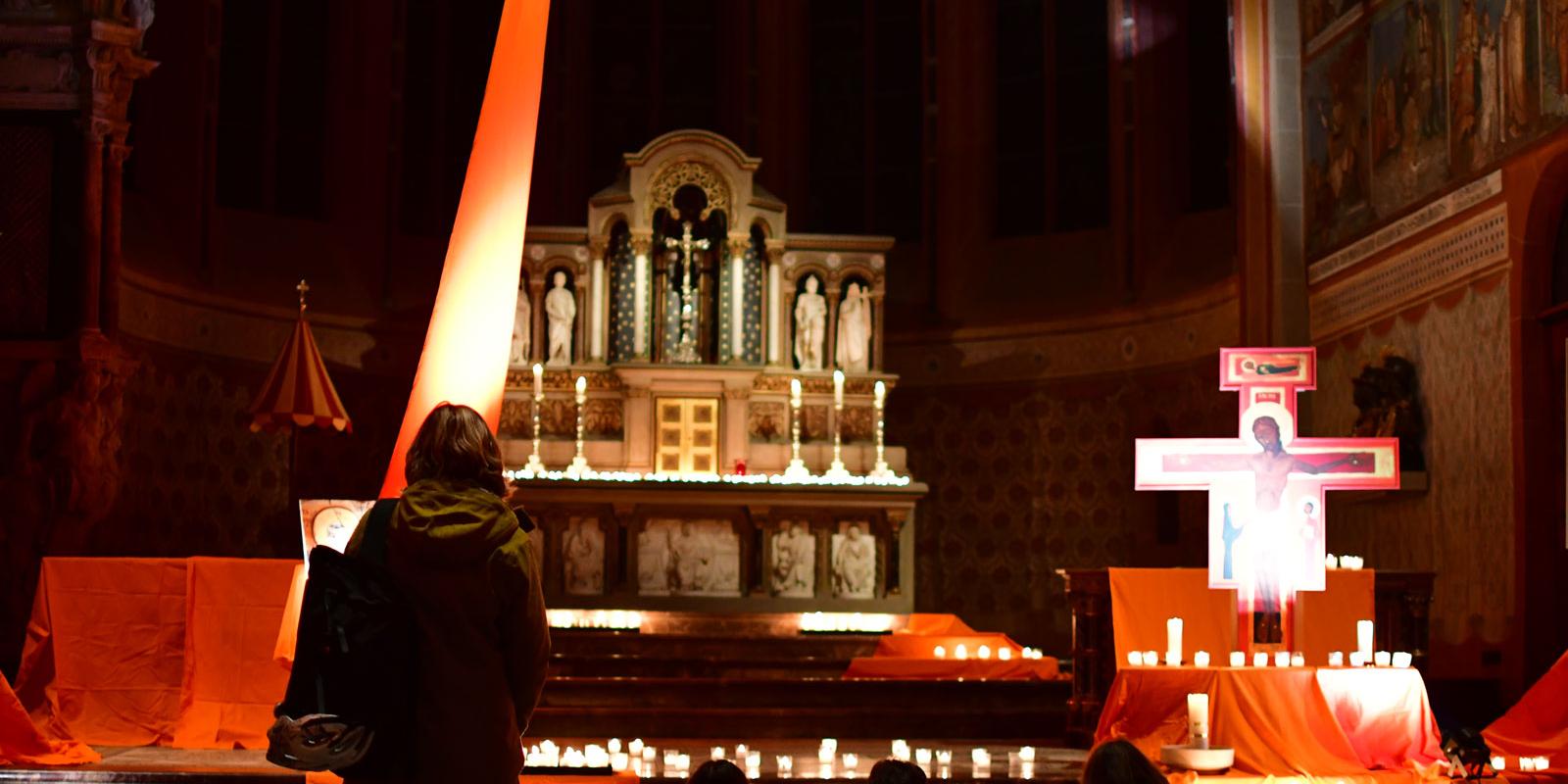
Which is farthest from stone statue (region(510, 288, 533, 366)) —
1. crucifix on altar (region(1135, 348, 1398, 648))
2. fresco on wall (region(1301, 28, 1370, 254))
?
crucifix on altar (region(1135, 348, 1398, 648))

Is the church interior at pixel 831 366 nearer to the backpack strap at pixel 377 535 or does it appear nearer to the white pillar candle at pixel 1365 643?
the white pillar candle at pixel 1365 643

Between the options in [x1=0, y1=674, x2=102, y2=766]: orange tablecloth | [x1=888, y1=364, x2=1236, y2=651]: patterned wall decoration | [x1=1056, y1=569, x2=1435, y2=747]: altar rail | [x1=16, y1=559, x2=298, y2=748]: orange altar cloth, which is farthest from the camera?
[x1=888, y1=364, x2=1236, y2=651]: patterned wall decoration

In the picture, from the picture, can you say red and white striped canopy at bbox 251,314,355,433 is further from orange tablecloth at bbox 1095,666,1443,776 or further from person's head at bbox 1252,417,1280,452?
orange tablecloth at bbox 1095,666,1443,776

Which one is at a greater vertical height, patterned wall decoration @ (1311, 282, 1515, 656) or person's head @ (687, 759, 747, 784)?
patterned wall decoration @ (1311, 282, 1515, 656)

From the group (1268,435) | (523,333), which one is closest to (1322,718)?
(1268,435)

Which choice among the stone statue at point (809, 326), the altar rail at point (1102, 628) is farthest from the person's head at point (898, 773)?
the stone statue at point (809, 326)

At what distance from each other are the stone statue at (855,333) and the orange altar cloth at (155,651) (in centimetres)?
843

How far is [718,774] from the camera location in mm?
3932

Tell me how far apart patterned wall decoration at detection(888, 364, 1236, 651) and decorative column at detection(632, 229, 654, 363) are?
320 cm

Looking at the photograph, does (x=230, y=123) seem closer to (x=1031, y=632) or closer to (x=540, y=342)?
(x=540, y=342)

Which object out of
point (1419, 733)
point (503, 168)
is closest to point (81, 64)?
point (503, 168)

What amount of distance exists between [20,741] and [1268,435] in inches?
221

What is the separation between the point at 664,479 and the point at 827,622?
183 centimetres

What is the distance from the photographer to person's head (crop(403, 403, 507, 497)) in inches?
170
